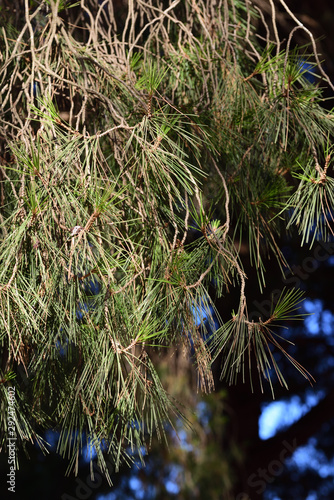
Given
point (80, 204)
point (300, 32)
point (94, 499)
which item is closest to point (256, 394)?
point (94, 499)

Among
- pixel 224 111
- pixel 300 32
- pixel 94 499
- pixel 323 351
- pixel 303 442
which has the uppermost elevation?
pixel 224 111

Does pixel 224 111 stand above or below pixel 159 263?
above

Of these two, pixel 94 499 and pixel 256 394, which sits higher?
pixel 256 394

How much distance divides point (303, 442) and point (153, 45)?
2360mm

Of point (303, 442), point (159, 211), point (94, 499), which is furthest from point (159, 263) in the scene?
point (94, 499)

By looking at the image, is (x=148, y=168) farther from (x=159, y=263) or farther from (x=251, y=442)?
(x=251, y=442)

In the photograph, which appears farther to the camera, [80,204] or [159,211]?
[159,211]

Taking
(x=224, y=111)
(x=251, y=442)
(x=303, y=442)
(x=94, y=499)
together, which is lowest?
(x=94, y=499)

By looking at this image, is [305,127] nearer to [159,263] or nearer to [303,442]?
[159,263]

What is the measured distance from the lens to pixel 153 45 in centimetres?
140

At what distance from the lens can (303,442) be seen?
10.3ft

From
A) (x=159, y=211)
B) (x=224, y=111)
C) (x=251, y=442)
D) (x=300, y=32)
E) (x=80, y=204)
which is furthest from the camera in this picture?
(x=251, y=442)

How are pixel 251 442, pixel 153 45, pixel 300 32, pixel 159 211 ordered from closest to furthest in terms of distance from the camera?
pixel 159 211
pixel 153 45
pixel 300 32
pixel 251 442

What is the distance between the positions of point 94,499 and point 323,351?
150cm
